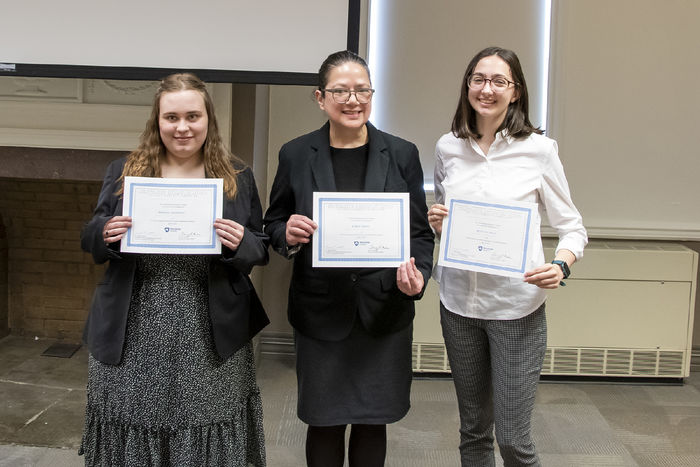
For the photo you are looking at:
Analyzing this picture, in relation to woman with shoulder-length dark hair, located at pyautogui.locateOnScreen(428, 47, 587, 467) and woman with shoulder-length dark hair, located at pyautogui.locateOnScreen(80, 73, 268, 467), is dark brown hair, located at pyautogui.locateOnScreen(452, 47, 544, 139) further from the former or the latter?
woman with shoulder-length dark hair, located at pyautogui.locateOnScreen(80, 73, 268, 467)

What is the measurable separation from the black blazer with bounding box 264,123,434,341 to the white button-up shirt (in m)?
0.13

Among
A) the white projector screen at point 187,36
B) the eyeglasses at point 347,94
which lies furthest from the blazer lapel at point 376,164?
the white projector screen at point 187,36

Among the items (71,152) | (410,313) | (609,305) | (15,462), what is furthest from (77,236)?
(609,305)

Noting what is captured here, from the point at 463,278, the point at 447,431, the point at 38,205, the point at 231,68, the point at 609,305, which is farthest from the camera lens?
Answer: the point at 38,205

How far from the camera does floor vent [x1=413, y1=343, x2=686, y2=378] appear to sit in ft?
11.1

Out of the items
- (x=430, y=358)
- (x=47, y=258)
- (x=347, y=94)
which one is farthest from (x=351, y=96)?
(x=47, y=258)

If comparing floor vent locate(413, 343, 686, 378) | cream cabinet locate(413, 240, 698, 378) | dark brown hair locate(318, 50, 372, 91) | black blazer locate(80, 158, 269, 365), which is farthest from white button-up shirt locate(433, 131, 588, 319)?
floor vent locate(413, 343, 686, 378)

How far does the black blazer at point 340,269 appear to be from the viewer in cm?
169

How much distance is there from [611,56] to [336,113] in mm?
2287

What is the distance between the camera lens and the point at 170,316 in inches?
64.6

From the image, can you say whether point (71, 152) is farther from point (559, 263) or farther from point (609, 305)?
point (609, 305)

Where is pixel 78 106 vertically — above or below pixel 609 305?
above

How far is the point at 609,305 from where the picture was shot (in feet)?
11.0

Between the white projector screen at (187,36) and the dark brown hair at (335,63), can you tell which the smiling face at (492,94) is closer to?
the dark brown hair at (335,63)
